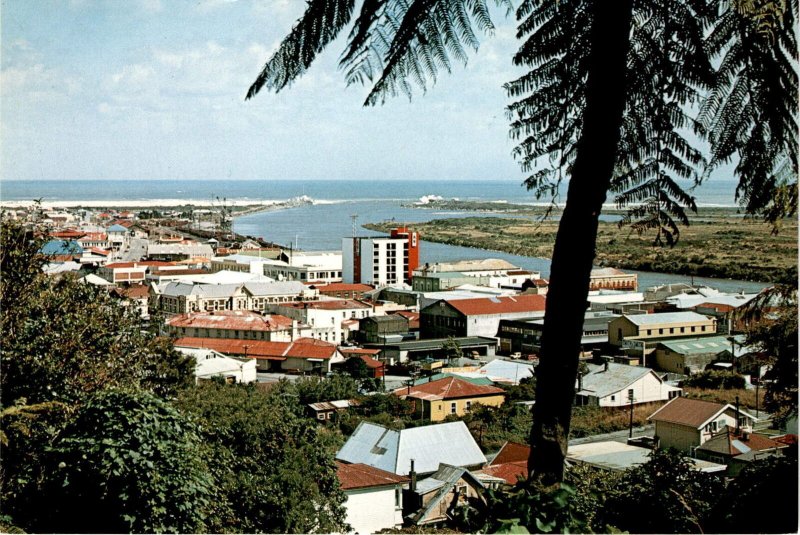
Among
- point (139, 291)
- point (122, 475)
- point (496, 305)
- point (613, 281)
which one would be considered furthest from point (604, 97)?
point (613, 281)

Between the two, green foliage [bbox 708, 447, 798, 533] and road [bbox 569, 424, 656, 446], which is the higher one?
green foliage [bbox 708, 447, 798, 533]

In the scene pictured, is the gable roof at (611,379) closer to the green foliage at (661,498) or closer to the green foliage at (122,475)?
the green foliage at (661,498)

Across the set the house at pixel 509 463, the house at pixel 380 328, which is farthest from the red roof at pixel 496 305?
the house at pixel 509 463

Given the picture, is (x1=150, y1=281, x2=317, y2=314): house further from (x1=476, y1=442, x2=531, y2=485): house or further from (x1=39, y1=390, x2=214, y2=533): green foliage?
(x1=39, y1=390, x2=214, y2=533): green foliage

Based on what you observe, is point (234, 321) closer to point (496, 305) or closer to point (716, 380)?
point (496, 305)

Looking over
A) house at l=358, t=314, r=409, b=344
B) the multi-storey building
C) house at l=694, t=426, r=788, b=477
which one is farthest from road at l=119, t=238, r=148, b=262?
house at l=694, t=426, r=788, b=477

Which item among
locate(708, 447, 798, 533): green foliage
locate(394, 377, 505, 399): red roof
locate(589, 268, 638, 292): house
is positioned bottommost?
locate(589, 268, 638, 292): house

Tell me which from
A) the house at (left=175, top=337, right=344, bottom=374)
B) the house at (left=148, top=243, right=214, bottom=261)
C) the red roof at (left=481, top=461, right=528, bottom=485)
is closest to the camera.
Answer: the red roof at (left=481, top=461, right=528, bottom=485)
